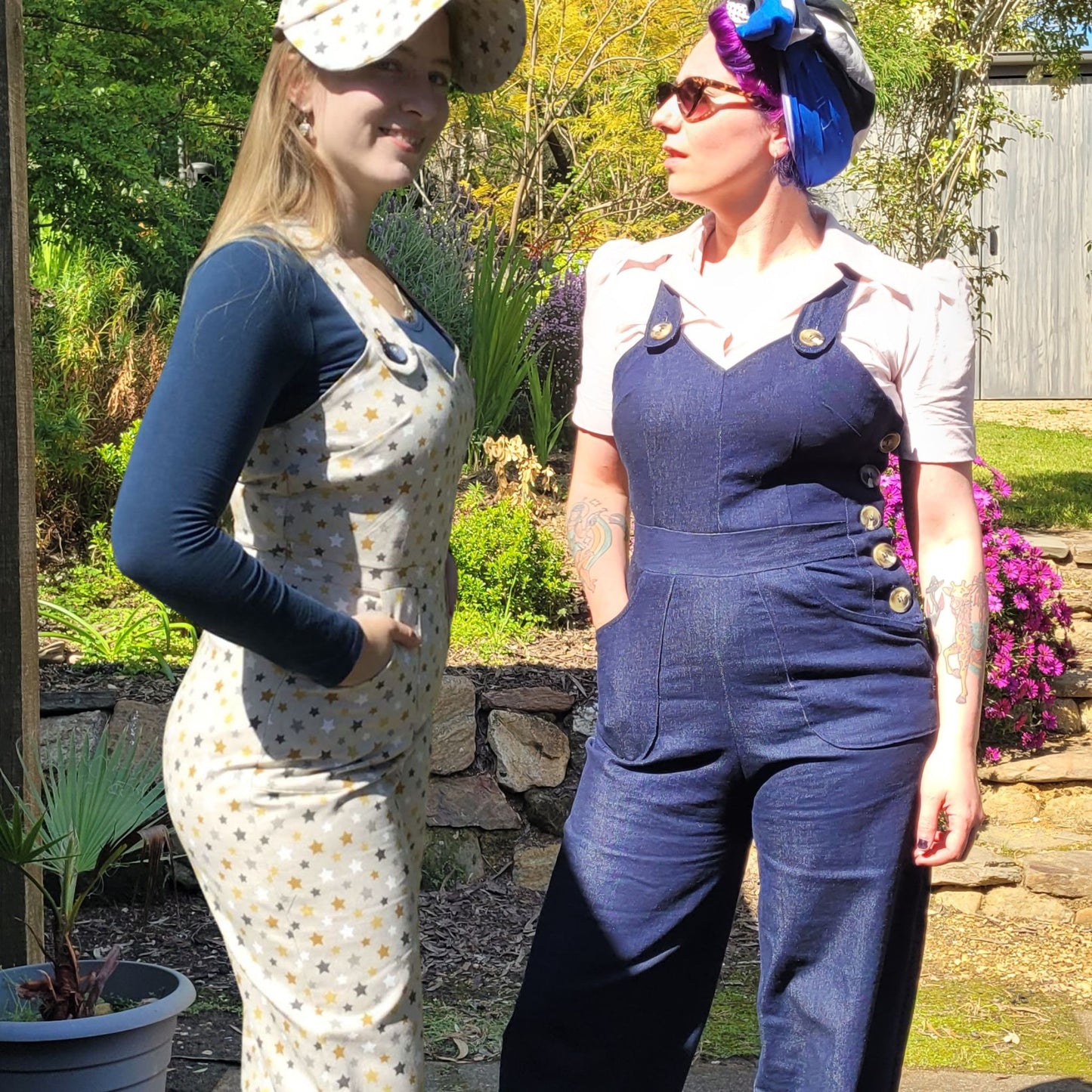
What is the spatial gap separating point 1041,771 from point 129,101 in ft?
14.2

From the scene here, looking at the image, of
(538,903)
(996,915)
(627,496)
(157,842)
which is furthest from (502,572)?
(627,496)

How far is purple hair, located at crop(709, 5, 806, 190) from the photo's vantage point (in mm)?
2043

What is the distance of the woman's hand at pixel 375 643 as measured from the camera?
1.57 m

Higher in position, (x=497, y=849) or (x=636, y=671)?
(x=636, y=671)

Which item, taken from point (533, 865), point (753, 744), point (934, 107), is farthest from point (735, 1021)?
point (934, 107)

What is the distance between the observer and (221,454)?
1432mm

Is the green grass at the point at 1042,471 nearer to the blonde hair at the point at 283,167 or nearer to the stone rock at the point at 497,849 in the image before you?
the stone rock at the point at 497,849

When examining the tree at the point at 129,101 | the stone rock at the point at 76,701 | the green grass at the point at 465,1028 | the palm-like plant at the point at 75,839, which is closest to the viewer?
the palm-like plant at the point at 75,839

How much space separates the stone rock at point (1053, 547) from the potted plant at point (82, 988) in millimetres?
4862

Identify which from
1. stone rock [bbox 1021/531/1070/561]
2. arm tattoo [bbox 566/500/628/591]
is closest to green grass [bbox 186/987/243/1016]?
arm tattoo [bbox 566/500/628/591]

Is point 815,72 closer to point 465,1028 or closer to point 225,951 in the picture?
point 465,1028

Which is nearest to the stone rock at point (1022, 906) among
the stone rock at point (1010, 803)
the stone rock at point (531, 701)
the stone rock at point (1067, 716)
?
the stone rock at point (1010, 803)

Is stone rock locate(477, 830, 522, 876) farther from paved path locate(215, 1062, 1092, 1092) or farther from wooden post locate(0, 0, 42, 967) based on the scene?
wooden post locate(0, 0, 42, 967)

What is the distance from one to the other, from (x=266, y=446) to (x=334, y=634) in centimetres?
22
